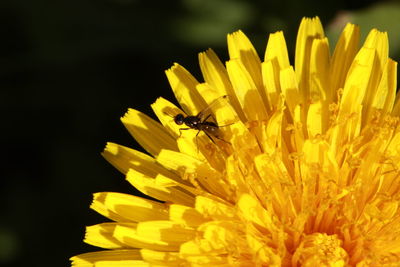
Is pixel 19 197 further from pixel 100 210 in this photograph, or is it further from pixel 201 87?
pixel 201 87

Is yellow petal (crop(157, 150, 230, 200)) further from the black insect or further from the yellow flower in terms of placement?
the black insect

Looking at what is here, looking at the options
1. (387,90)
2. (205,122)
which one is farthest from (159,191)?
(387,90)

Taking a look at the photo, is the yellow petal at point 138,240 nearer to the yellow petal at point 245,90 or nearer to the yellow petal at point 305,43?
the yellow petal at point 245,90

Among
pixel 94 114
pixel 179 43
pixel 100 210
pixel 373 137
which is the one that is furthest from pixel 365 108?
pixel 94 114

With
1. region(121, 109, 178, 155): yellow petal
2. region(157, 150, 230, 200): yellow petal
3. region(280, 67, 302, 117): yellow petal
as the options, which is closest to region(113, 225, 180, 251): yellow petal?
region(157, 150, 230, 200): yellow petal

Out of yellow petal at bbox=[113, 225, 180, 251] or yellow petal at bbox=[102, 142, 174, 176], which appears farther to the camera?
yellow petal at bbox=[102, 142, 174, 176]
